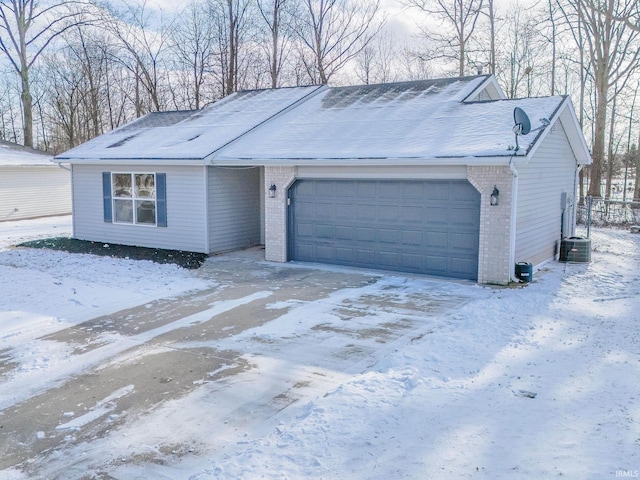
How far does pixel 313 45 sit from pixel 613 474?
1163 inches

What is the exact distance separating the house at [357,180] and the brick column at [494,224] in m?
0.02

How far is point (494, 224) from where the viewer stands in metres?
10.6

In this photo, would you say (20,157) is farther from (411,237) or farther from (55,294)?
(411,237)

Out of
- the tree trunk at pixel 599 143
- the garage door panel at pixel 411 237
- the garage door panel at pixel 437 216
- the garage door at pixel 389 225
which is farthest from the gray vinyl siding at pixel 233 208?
the tree trunk at pixel 599 143

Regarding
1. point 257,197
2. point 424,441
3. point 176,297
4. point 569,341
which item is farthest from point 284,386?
point 257,197

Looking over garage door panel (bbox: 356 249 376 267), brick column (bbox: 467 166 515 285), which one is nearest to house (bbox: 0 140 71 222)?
garage door panel (bbox: 356 249 376 267)

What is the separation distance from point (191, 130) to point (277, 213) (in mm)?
4831

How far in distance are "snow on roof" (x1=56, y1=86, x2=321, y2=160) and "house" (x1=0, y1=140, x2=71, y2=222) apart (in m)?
5.03

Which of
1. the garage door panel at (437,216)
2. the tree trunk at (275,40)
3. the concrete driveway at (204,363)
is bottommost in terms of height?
the concrete driveway at (204,363)

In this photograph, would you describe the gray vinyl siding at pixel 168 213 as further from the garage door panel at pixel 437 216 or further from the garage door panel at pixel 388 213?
the garage door panel at pixel 437 216

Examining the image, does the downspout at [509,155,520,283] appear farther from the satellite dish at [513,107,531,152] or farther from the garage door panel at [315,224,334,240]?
the garage door panel at [315,224,334,240]

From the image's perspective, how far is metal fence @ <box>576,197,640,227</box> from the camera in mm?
21469

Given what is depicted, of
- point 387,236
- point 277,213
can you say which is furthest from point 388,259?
point 277,213

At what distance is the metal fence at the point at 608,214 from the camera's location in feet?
70.4
